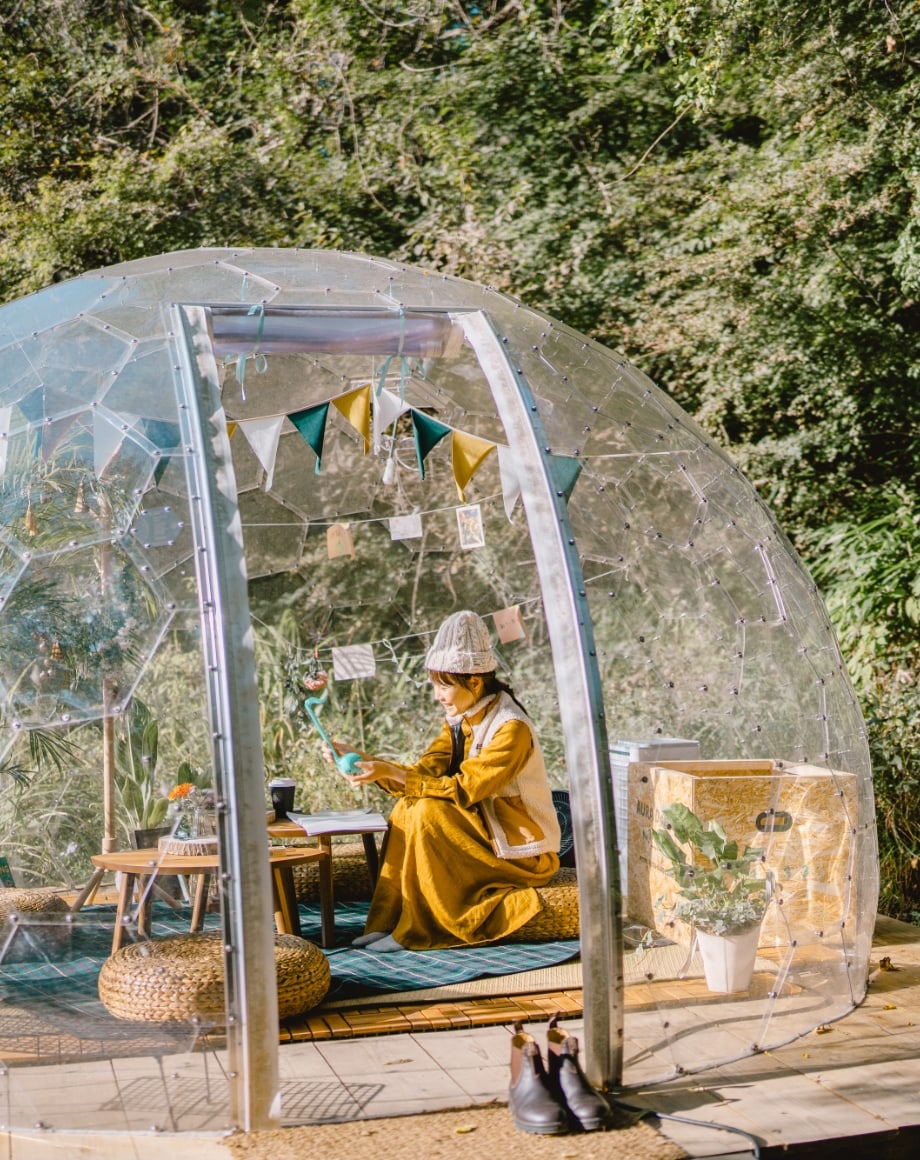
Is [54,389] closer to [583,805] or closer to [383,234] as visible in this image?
[583,805]

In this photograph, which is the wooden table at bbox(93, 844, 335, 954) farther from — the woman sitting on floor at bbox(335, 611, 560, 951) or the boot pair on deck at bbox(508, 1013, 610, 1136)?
the boot pair on deck at bbox(508, 1013, 610, 1136)

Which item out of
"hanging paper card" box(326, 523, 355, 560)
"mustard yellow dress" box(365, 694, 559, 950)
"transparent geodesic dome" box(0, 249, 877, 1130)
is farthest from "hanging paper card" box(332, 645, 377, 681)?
"mustard yellow dress" box(365, 694, 559, 950)

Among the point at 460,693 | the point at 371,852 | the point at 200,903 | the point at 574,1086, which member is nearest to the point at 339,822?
the point at 371,852

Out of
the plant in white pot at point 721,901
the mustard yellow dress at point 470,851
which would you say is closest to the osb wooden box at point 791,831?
the plant in white pot at point 721,901

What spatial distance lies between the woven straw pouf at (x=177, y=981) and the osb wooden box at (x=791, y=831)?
4.51 feet

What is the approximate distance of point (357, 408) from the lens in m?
5.00

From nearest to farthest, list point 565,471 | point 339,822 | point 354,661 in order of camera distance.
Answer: point 565,471
point 339,822
point 354,661

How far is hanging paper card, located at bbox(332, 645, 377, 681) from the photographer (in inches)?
272

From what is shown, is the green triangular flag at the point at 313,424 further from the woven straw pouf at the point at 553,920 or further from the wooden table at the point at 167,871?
the woven straw pouf at the point at 553,920

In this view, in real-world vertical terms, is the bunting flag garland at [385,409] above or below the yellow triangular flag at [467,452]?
above

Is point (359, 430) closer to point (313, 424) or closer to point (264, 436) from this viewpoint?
point (313, 424)

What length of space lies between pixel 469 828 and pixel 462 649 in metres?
0.73

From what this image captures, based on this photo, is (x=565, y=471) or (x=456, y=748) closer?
(x=565, y=471)

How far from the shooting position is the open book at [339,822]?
5.43 meters
